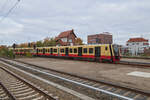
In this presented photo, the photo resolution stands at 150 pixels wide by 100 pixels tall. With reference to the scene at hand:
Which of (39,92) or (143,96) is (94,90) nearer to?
(143,96)

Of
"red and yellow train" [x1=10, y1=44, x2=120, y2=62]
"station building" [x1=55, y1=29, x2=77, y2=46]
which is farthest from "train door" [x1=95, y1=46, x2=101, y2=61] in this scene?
"station building" [x1=55, y1=29, x2=77, y2=46]

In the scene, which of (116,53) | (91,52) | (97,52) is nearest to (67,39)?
(91,52)

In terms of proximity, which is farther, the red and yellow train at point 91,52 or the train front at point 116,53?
the red and yellow train at point 91,52

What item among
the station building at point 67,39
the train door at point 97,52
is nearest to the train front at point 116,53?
the train door at point 97,52

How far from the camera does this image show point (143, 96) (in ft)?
17.3

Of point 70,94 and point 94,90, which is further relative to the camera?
point 94,90

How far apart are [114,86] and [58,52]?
21367mm

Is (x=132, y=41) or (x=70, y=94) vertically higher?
(x=132, y=41)

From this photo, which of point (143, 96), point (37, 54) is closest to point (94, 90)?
point (143, 96)

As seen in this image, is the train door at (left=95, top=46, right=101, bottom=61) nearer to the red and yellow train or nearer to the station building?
the red and yellow train

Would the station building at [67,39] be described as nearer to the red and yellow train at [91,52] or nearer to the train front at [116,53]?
the red and yellow train at [91,52]

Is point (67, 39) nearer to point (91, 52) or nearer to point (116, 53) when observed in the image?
point (91, 52)

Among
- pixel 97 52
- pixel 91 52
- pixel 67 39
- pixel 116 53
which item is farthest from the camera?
pixel 67 39

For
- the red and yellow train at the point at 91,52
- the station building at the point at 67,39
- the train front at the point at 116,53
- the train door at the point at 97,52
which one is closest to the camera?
the train front at the point at 116,53
